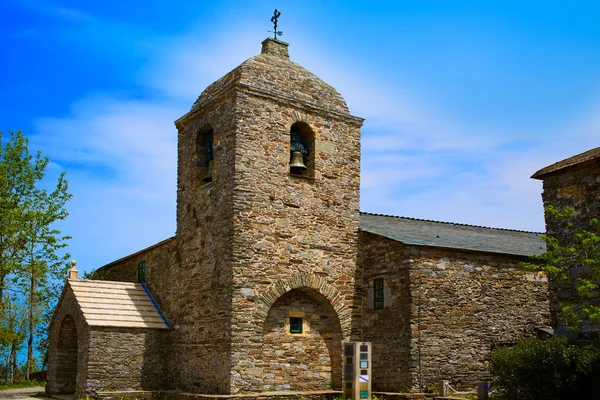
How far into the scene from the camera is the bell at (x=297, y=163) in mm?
17750

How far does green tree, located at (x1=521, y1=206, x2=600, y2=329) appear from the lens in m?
13.6

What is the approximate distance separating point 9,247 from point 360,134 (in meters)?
15.4

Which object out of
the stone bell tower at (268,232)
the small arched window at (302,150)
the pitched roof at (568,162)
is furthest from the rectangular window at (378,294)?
the pitched roof at (568,162)

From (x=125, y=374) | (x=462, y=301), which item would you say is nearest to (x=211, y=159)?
(x=125, y=374)

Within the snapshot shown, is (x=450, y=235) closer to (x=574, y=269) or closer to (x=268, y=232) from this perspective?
(x=574, y=269)

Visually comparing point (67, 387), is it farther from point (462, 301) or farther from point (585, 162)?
point (585, 162)

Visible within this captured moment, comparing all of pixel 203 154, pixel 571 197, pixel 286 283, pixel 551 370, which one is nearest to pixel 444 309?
pixel 551 370

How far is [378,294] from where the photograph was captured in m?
17.5

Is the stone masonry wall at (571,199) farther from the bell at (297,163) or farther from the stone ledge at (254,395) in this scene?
the bell at (297,163)

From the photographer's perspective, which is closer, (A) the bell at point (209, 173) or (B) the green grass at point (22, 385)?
(A) the bell at point (209, 173)

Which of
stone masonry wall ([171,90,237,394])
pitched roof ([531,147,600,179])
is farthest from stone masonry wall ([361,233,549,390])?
stone masonry wall ([171,90,237,394])

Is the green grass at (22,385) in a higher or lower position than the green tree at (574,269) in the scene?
lower

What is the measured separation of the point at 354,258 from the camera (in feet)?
59.8

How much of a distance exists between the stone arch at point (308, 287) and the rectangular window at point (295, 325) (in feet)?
2.94
